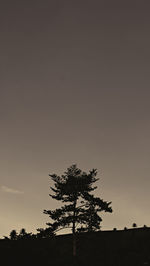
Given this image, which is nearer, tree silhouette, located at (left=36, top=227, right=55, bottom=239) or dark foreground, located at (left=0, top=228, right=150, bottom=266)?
dark foreground, located at (left=0, top=228, right=150, bottom=266)

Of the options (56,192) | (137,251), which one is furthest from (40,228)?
(137,251)

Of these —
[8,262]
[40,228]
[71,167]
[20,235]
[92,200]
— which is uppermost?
[71,167]

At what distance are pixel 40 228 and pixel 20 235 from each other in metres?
10.4

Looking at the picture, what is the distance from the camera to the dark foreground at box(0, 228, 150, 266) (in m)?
25.5

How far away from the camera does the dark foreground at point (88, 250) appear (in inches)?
1002

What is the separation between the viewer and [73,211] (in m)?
38.9

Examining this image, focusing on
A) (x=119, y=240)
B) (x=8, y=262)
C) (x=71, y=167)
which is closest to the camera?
(x=8, y=262)

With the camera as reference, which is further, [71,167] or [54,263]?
[71,167]

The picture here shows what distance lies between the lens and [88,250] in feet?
143

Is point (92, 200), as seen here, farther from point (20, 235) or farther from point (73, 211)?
point (20, 235)

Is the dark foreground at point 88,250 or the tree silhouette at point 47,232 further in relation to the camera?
the tree silhouette at point 47,232

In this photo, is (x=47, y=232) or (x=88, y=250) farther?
(x=88, y=250)

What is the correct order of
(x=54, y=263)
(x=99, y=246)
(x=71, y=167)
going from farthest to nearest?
(x=99, y=246) → (x=71, y=167) → (x=54, y=263)

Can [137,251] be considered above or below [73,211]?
below
